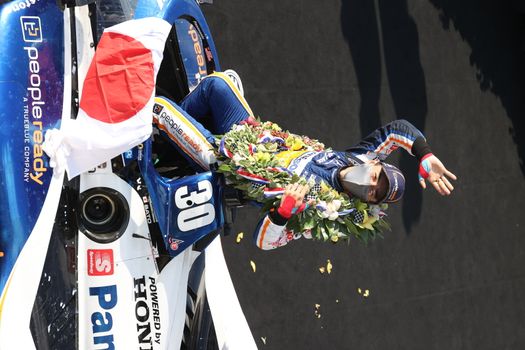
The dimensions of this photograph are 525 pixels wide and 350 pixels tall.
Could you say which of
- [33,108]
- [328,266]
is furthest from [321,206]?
[328,266]

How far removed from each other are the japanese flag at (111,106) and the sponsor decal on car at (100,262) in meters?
0.31

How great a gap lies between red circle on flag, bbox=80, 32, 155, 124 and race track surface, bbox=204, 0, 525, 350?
1.60m

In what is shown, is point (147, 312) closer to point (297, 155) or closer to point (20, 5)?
point (297, 155)

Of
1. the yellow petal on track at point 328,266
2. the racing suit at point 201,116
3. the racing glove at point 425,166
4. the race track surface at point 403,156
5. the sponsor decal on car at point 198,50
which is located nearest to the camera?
the racing glove at point 425,166

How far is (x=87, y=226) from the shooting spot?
9.93 feet

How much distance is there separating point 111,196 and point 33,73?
1.74 feet

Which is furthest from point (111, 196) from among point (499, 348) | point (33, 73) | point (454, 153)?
point (499, 348)

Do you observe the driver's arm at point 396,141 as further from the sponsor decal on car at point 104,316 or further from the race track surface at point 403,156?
the race track surface at point 403,156

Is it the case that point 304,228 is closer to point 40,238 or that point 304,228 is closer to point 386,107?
point 40,238

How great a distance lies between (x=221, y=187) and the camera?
3172 mm

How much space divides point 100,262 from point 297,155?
0.84m

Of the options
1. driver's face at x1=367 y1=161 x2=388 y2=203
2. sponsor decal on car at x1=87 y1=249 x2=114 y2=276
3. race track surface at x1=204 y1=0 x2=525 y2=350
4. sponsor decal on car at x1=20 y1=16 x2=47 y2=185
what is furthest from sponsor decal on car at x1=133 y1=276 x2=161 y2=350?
race track surface at x1=204 y1=0 x2=525 y2=350

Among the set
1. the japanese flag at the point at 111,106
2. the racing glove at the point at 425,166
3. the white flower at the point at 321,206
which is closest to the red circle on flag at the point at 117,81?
the japanese flag at the point at 111,106

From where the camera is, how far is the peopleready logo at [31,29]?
290 cm
